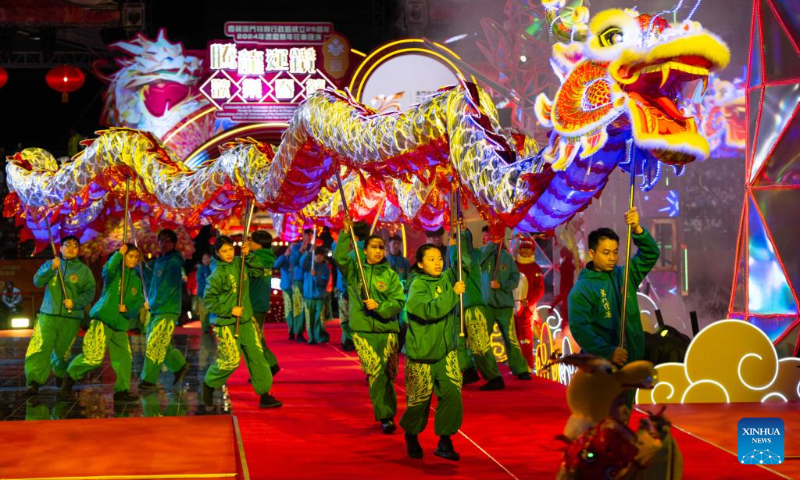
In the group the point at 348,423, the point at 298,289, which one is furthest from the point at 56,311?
the point at 298,289

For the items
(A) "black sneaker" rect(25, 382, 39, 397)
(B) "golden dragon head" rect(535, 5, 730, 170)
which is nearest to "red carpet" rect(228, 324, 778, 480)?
(A) "black sneaker" rect(25, 382, 39, 397)

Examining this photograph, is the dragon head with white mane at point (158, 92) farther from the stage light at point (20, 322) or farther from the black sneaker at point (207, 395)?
the black sneaker at point (207, 395)

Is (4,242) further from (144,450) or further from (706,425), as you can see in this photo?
(706,425)

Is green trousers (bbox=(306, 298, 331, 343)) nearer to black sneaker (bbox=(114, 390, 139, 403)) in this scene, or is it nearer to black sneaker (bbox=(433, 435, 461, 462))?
black sneaker (bbox=(114, 390, 139, 403))

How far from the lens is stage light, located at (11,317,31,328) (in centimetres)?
1767

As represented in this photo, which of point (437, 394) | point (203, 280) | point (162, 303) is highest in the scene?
point (203, 280)

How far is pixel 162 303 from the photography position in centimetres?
891

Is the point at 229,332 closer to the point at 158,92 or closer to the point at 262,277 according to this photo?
the point at 262,277

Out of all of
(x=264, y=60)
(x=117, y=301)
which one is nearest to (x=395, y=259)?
(x=117, y=301)

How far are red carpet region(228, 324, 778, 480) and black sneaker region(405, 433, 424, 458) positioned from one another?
0.04 m

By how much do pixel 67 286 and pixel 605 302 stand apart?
5402 millimetres

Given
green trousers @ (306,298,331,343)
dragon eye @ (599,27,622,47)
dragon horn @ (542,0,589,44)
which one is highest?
dragon horn @ (542,0,589,44)

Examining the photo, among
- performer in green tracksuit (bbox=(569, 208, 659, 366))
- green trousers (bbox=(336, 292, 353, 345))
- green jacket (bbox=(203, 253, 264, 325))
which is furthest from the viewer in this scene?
green trousers (bbox=(336, 292, 353, 345))

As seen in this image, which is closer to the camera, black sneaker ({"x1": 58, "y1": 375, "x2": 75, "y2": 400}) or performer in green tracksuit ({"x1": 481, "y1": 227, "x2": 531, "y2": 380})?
black sneaker ({"x1": 58, "y1": 375, "x2": 75, "y2": 400})
